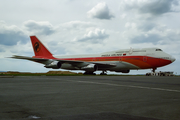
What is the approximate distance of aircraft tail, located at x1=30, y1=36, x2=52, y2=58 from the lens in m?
45.8

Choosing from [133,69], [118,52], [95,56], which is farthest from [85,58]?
→ [133,69]

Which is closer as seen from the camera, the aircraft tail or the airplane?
the airplane

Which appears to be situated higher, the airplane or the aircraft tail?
the aircraft tail

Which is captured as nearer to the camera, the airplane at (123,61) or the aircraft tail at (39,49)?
the airplane at (123,61)

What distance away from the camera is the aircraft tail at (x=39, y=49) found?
45844 mm

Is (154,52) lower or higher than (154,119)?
higher

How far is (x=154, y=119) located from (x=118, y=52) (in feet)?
105

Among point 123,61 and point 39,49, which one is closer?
point 123,61

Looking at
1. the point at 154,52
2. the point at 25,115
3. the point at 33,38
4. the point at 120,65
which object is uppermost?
the point at 33,38

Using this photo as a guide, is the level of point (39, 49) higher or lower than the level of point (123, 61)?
higher

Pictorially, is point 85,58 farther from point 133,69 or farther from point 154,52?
point 154,52

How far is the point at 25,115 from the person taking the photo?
A: 11.8 feet

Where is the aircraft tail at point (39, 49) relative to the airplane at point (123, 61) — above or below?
above

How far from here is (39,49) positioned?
4600cm
